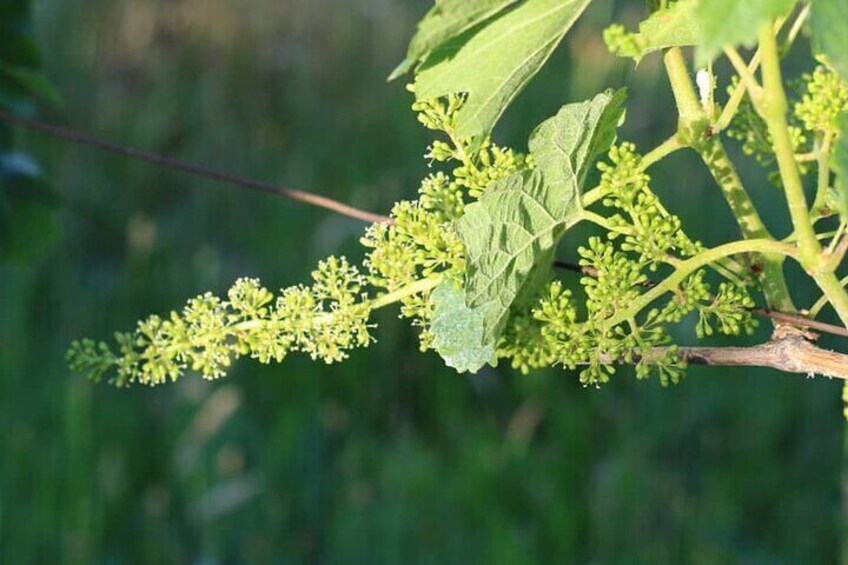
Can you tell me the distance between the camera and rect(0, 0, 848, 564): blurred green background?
2590 mm

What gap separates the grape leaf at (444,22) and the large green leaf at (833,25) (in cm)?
16

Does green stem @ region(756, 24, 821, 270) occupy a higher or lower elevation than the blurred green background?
lower

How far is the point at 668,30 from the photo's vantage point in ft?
1.89

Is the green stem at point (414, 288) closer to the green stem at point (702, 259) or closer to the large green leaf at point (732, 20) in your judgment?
the green stem at point (702, 259)

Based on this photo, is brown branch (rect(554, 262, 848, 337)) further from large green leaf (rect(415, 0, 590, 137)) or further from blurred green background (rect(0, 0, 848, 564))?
blurred green background (rect(0, 0, 848, 564))

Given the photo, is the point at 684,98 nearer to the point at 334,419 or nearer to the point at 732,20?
the point at 732,20

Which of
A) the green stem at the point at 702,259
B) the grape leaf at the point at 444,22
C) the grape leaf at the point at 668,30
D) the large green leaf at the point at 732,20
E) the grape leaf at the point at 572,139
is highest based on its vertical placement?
the grape leaf at the point at 444,22

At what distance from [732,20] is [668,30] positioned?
143 mm

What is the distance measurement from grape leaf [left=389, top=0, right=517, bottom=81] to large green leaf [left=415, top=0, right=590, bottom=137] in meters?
0.02

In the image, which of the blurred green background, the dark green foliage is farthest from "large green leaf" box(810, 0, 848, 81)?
the blurred green background

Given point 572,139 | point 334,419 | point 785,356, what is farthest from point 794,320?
point 334,419

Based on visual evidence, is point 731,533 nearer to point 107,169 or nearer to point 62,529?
point 62,529

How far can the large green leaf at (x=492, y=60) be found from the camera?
1.99 feet

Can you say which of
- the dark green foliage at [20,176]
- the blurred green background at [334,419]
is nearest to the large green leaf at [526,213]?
the dark green foliage at [20,176]
